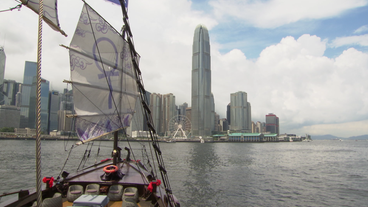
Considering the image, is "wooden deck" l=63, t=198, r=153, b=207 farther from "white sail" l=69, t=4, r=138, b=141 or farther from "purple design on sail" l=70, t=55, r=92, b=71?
"purple design on sail" l=70, t=55, r=92, b=71

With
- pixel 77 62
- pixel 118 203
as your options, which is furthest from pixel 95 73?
pixel 118 203

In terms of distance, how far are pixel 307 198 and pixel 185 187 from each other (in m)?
10.8

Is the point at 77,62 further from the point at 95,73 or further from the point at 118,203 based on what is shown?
the point at 118,203

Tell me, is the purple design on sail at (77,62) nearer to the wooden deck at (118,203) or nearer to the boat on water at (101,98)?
the boat on water at (101,98)

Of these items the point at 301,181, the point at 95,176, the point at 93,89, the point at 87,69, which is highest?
the point at 87,69

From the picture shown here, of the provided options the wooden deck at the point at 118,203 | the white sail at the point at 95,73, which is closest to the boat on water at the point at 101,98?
the white sail at the point at 95,73

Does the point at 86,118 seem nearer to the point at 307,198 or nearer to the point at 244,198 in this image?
the point at 244,198

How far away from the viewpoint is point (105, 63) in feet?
53.5

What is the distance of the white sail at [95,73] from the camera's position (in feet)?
49.8

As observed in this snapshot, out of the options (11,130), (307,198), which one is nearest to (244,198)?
(307,198)

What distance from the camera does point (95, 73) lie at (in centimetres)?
1609

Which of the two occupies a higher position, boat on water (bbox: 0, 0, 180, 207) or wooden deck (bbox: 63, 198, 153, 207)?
boat on water (bbox: 0, 0, 180, 207)

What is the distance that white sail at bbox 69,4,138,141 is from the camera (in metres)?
15.2


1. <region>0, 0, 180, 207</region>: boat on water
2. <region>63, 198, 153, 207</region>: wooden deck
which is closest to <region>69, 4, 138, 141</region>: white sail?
<region>0, 0, 180, 207</region>: boat on water
